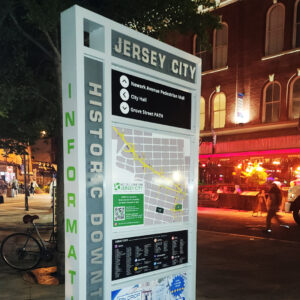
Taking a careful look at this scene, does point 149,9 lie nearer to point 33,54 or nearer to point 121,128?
point 33,54

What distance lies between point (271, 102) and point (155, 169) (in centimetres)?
1735

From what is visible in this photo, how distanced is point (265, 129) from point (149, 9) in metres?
14.3

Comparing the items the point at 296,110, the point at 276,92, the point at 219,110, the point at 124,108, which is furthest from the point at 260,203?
the point at 124,108

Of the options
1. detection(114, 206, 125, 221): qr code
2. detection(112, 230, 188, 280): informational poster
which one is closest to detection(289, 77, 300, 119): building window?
detection(112, 230, 188, 280): informational poster

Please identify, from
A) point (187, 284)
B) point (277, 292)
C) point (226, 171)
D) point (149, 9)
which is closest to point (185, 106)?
point (187, 284)

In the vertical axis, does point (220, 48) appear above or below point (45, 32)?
above

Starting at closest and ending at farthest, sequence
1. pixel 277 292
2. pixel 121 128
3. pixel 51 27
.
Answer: pixel 121 128 → pixel 51 27 → pixel 277 292

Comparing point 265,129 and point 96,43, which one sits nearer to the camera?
point 96,43

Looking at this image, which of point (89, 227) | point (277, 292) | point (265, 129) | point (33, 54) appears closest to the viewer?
point (89, 227)

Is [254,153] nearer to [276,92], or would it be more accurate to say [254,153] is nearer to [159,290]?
[276,92]

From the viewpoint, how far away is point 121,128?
2.84 m

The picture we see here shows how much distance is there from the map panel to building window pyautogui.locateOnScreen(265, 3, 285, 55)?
57.7ft

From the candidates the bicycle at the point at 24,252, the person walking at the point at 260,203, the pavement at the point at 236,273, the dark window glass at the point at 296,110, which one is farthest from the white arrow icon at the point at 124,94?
the dark window glass at the point at 296,110

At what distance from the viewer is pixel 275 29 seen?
18422mm
